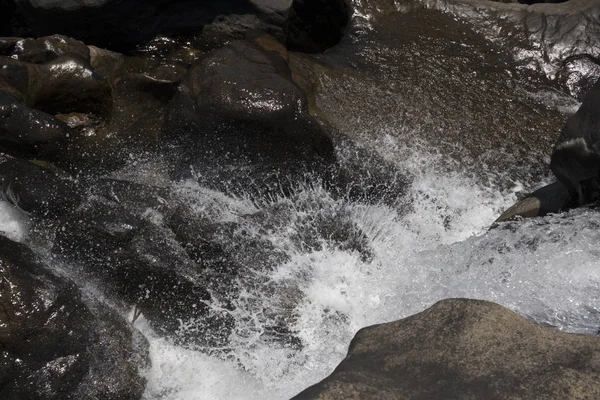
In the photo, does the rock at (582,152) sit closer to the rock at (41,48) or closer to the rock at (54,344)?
the rock at (54,344)

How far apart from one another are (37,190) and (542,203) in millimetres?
3950

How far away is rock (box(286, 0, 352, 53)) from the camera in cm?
815

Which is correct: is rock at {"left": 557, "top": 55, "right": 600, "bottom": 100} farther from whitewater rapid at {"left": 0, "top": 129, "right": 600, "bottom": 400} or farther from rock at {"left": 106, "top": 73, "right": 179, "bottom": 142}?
rock at {"left": 106, "top": 73, "right": 179, "bottom": 142}

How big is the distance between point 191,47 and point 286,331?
377 centimetres

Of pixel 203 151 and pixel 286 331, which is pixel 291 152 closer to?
pixel 203 151

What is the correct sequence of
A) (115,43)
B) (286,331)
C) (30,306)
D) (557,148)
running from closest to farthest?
(30,306) < (286,331) < (557,148) < (115,43)

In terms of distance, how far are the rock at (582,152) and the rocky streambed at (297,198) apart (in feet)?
0.08

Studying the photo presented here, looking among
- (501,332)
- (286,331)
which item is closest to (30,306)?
(286,331)

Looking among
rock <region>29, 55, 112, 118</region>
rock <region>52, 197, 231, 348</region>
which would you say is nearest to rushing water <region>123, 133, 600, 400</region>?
rock <region>52, 197, 231, 348</region>

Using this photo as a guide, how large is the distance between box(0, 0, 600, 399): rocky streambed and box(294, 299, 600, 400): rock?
0.01m

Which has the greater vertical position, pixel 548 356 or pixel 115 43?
pixel 548 356

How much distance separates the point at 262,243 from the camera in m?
5.64

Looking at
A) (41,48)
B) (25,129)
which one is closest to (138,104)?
(25,129)

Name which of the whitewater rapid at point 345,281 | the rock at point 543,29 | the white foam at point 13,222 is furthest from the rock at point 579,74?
the white foam at point 13,222
